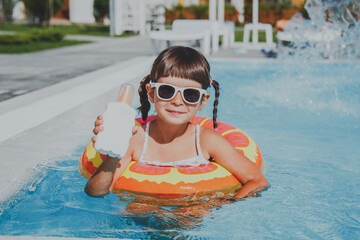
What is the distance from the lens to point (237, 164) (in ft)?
9.12

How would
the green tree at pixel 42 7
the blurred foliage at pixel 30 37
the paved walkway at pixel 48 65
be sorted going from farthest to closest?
the green tree at pixel 42 7 → the blurred foliage at pixel 30 37 → the paved walkway at pixel 48 65

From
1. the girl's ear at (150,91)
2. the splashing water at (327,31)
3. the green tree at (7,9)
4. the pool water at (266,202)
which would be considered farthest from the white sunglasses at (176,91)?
the green tree at (7,9)

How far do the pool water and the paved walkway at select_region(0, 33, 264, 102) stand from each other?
2.68 m

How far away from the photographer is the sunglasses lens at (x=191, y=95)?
255 cm

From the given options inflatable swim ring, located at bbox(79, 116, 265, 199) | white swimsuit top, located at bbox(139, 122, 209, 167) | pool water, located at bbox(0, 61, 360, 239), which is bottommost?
pool water, located at bbox(0, 61, 360, 239)

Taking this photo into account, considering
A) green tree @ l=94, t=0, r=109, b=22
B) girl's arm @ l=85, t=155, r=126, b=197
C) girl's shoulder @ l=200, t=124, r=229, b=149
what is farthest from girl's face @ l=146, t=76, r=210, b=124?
green tree @ l=94, t=0, r=109, b=22

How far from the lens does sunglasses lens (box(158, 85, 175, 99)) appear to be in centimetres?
255

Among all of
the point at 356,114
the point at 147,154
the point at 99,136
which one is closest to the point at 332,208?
the point at 147,154

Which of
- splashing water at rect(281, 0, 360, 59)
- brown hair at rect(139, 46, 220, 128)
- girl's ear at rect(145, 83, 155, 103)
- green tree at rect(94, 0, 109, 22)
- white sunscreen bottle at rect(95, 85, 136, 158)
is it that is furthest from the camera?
green tree at rect(94, 0, 109, 22)

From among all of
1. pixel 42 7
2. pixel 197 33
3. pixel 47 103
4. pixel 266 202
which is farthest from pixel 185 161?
pixel 42 7

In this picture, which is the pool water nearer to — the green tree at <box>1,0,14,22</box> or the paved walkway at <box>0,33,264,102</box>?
the paved walkway at <box>0,33,264,102</box>

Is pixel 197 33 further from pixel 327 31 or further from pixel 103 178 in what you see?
pixel 103 178

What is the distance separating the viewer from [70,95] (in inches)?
236

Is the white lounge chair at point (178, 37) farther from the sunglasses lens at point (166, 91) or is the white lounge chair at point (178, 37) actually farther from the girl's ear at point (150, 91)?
the sunglasses lens at point (166, 91)
